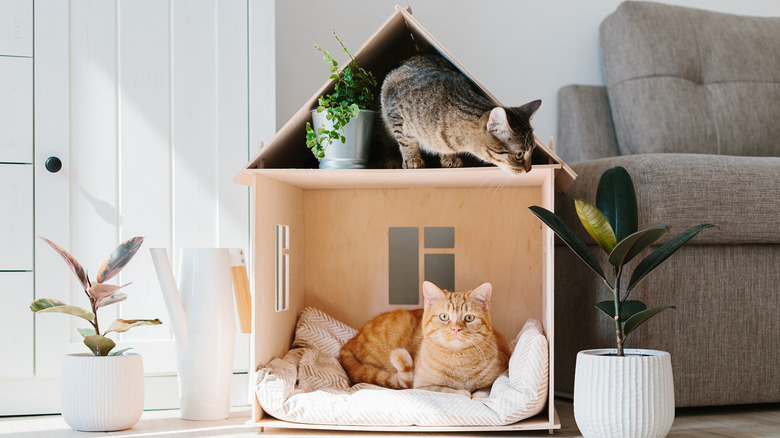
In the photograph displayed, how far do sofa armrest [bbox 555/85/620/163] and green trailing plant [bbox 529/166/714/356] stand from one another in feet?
2.77

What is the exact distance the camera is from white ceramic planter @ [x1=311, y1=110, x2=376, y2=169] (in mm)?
1441

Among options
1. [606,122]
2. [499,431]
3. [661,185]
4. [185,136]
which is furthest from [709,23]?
[185,136]

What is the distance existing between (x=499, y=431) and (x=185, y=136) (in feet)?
3.44

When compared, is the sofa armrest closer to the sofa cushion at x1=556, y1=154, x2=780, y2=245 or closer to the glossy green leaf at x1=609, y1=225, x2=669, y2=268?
the sofa cushion at x1=556, y1=154, x2=780, y2=245

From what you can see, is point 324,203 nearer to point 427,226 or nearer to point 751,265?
point 427,226

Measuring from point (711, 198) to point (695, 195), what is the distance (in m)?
0.04

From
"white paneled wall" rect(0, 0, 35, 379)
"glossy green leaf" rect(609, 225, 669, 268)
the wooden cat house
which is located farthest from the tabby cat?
"white paneled wall" rect(0, 0, 35, 379)

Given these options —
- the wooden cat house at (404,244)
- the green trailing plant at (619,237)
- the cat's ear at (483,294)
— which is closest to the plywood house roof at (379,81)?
the wooden cat house at (404,244)

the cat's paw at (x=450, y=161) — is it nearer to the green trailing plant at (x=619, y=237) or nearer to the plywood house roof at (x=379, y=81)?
the plywood house roof at (x=379, y=81)

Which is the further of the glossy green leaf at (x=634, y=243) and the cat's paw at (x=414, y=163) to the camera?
the cat's paw at (x=414, y=163)

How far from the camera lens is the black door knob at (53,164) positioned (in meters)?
1.58

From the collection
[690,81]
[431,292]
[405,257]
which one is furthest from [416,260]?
[690,81]

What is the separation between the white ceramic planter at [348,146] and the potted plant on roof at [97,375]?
0.46 meters

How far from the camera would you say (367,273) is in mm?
1848
